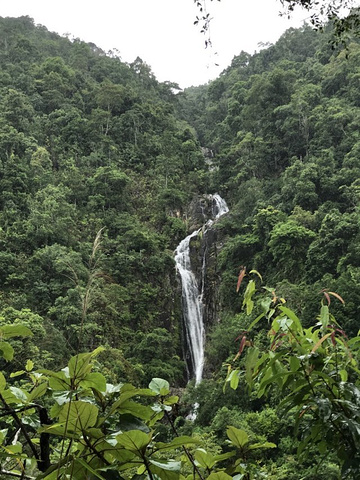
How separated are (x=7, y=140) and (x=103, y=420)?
62.0 feet

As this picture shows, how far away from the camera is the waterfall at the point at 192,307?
1505 cm

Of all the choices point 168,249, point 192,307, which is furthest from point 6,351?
point 168,249

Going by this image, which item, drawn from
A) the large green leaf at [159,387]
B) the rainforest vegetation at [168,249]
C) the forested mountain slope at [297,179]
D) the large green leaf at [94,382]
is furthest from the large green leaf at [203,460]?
the forested mountain slope at [297,179]

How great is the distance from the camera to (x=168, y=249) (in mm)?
18750

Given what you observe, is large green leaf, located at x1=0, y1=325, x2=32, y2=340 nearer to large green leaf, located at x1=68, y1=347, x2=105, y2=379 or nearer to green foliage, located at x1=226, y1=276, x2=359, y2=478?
large green leaf, located at x1=68, y1=347, x2=105, y2=379

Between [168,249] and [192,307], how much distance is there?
348 cm

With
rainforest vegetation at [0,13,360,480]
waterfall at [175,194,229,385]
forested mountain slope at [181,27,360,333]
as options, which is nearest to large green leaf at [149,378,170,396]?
rainforest vegetation at [0,13,360,480]

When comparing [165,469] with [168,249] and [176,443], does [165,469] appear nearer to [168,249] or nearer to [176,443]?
[176,443]

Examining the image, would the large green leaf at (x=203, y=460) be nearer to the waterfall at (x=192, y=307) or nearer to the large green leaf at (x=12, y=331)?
the large green leaf at (x=12, y=331)

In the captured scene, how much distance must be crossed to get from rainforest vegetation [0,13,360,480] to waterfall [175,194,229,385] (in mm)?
357

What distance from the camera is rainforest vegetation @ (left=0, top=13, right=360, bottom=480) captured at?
73 centimetres

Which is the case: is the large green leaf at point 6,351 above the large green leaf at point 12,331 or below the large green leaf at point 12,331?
below

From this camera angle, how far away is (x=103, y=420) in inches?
21.8

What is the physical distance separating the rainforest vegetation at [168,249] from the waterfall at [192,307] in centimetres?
36
